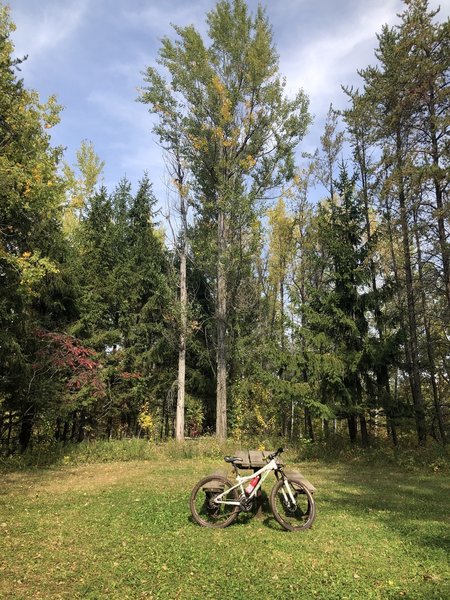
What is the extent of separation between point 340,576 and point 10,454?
1172 cm

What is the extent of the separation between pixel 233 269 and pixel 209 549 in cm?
1308

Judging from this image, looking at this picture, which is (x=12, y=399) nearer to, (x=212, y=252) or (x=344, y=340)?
(x=212, y=252)

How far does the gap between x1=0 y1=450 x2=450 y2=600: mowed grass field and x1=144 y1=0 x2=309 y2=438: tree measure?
10.4 meters

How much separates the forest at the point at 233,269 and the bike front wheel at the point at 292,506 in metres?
6.89

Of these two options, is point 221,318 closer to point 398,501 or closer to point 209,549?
point 398,501

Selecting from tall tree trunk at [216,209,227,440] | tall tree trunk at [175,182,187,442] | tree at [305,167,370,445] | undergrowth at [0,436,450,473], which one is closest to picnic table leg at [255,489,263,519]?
undergrowth at [0,436,450,473]

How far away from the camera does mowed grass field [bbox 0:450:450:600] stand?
386cm

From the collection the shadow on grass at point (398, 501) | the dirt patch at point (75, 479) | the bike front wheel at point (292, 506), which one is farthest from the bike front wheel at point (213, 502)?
the dirt patch at point (75, 479)

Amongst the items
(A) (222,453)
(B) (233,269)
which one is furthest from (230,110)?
(A) (222,453)

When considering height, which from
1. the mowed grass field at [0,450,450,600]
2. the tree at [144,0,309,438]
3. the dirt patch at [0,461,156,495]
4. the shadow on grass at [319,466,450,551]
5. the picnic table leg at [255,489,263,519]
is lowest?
the dirt patch at [0,461,156,495]

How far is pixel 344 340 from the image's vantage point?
45.8 feet

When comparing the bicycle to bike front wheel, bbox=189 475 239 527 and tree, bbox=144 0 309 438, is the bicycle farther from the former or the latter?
tree, bbox=144 0 309 438

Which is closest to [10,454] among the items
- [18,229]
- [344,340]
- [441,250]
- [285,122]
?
[18,229]

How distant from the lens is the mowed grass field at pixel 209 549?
386 centimetres
